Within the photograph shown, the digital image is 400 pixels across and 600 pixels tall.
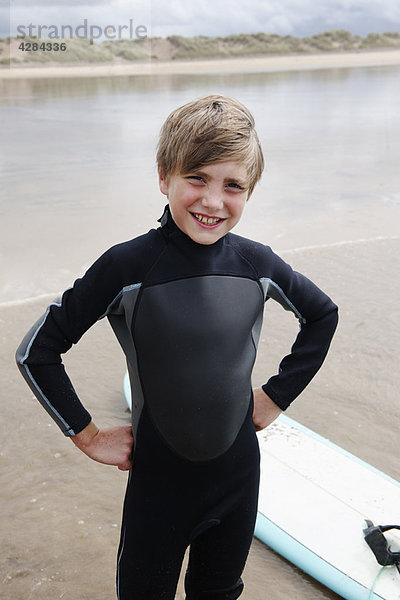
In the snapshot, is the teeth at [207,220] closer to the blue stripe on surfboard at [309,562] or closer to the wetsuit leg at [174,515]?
the wetsuit leg at [174,515]

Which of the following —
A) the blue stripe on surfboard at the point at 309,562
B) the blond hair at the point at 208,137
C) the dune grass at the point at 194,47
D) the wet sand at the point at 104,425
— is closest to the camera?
the blond hair at the point at 208,137

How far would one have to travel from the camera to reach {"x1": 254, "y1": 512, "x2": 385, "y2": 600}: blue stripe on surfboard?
2439mm

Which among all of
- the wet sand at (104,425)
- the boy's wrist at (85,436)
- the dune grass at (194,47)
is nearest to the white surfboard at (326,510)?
the wet sand at (104,425)

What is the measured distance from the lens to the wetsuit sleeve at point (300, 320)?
176 centimetres

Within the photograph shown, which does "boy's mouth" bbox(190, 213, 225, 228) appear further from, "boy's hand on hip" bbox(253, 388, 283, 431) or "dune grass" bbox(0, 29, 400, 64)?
"dune grass" bbox(0, 29, 400, 64)

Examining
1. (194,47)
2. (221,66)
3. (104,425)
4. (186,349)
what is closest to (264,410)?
(186,349)

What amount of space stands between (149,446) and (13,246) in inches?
194

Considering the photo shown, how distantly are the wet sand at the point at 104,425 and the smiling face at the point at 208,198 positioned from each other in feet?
4.93

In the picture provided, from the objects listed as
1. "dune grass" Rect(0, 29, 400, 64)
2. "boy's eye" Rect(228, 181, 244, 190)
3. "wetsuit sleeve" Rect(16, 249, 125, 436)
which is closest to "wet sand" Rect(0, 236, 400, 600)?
"wetsuit sleeve" Rect(16, 249, 125, 436)

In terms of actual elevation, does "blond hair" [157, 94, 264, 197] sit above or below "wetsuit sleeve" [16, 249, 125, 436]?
above

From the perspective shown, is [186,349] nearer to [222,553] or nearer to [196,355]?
[196,355]

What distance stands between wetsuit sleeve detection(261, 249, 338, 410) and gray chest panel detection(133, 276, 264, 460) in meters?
0.08

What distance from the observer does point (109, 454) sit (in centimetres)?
175

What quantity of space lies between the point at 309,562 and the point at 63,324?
1.54 metres
